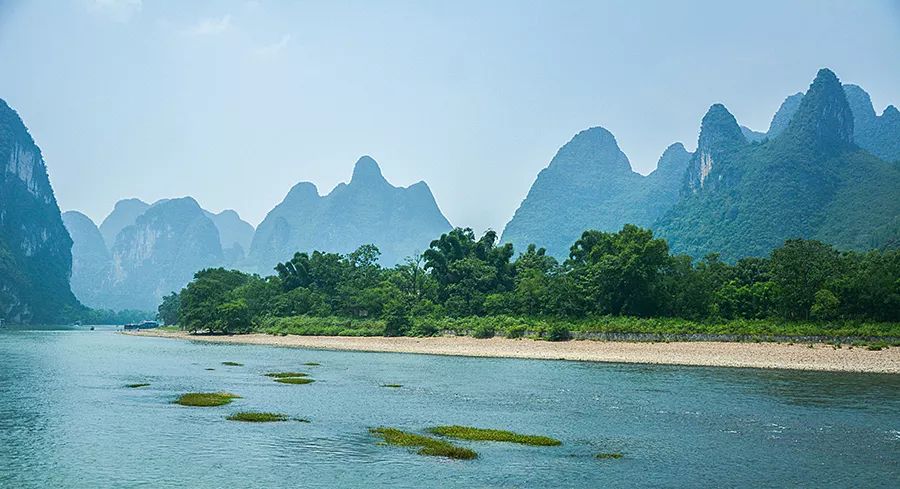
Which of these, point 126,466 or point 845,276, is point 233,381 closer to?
point 126,466

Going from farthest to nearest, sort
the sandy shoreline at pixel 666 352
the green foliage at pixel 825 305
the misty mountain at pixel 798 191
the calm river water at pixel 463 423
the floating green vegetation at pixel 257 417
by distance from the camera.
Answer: the misty mountain at pixel 798 191, the green foliage at pixel 825 305, the sandy shoreline at pixel 666 352, the floating green vegetation at pixel 257 417, the calm river water at pixel 463 423

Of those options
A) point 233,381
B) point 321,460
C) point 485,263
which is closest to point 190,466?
point 321,460

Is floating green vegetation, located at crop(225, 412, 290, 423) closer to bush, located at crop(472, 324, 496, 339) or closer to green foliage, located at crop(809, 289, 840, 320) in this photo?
bush, located at crop(472, 324, 496, 339)

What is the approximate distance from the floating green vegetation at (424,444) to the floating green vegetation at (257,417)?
399 cm

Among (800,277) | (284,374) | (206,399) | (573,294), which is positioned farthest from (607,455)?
(573,294)

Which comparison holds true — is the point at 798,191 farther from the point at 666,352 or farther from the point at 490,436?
the point at 490,436

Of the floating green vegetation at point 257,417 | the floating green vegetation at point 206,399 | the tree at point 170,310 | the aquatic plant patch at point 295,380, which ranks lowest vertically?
the floating green vegetation at point 257,417

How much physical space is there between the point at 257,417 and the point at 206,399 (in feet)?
17.4

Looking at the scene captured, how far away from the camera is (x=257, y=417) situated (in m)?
23.5

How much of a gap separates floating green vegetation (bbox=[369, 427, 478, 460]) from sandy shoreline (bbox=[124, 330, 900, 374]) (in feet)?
98.4

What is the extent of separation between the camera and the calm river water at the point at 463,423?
52.8ft

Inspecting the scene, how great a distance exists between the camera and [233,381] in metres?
35.1

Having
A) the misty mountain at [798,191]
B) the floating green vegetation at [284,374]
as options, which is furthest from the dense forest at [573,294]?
the misty mountain at [798,191]

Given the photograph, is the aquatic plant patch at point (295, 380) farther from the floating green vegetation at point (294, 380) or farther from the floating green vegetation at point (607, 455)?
the floating green vegetation at point (607, 455)
